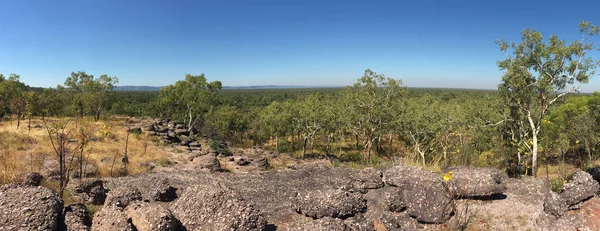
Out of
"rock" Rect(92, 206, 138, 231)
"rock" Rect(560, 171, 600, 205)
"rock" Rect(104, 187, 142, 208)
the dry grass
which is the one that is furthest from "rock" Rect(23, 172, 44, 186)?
"rock" Rect(560, 171, 600, 205)

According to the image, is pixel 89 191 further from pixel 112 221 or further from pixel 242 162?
pixel 242 162

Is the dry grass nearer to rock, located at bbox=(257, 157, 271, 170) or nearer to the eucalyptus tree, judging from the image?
rock, located at bbox=(257, 157, 271, 170)

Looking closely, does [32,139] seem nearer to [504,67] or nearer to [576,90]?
[504,67]

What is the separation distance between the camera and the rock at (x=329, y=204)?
751 cm

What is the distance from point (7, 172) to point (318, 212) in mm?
8809

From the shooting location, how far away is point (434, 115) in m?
35.3

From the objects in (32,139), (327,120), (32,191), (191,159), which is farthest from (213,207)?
(327,120)

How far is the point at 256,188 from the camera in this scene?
1141cm

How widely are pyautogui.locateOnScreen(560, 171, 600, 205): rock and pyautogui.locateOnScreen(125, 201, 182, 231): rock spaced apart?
30.2ft

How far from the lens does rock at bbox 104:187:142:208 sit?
23.7 ft

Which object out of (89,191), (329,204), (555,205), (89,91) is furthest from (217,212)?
(89,91)

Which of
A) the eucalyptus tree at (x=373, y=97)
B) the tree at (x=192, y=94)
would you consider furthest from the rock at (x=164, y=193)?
the tree at (x=192, y=94)

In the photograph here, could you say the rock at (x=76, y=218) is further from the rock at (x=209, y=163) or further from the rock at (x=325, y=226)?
the rock at (x=209, y=163)

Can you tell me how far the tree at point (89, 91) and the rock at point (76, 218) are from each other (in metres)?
38.1
